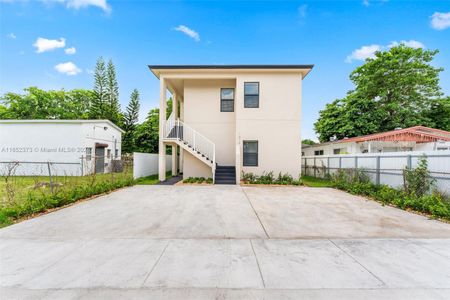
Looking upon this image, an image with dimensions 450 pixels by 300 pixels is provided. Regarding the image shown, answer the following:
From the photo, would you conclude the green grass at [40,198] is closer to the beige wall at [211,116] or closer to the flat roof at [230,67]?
the beige wall at [211,116]

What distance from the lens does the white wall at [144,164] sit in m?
11.7

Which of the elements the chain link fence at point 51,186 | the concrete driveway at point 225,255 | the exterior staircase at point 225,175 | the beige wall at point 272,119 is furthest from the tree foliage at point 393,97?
the chain link fence at point 51,186

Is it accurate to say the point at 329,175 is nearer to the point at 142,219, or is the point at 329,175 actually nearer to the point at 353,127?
the point at 353,127

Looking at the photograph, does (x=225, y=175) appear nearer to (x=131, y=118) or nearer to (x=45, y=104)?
(x=131, y=118)

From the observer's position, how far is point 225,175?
457 inches

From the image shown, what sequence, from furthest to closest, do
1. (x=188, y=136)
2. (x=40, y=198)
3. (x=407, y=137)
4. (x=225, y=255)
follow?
(x=407, y=137), (x=188, y=136), (x=40, y=198), (x=225, y=255)

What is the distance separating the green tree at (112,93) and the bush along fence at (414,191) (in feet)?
98.8

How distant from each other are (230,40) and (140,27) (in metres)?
6.54

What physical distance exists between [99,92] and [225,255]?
109 feet

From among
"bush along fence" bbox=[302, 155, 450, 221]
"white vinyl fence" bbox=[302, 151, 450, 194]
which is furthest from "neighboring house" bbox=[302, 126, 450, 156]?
"bush along fence" bbox=[302, 155, 450, 221]

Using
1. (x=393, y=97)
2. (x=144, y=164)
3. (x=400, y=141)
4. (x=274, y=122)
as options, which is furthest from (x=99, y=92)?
(x=393, y=97)

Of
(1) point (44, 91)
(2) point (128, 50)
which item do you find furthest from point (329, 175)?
(1) point (44, 91)

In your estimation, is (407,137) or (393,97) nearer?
(407,137)

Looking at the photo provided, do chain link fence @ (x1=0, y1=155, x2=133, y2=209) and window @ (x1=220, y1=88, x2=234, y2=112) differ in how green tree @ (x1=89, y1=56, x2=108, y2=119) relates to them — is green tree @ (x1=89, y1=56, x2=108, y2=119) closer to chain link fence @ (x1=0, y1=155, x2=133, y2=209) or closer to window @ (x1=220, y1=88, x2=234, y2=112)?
chain link fence @ (x1=0, y1=155, x2=133, y2=209)
